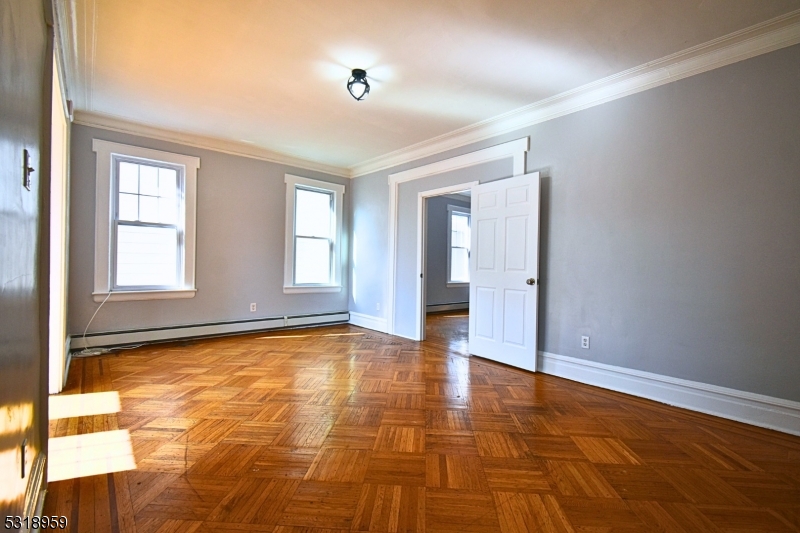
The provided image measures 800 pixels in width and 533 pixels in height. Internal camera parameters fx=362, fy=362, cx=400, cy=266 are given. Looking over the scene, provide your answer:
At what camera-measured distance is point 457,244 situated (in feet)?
25.0

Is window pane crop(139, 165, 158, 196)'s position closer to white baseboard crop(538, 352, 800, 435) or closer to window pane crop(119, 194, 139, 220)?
window pane crop(119, 194, 139, 220)

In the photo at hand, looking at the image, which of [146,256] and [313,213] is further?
[313,213]

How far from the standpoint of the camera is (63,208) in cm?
290

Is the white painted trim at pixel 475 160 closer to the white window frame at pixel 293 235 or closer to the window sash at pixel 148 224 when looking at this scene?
the white window frame at pixel 293 235

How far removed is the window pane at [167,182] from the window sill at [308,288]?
5.89 feet

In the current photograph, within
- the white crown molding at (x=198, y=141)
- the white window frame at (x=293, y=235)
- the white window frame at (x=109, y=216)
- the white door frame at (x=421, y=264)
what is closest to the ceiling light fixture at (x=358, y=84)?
the white door frame at (x=421, y=264)

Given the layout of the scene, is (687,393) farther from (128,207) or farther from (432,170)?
(128,207)

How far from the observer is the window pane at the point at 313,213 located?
17.4ft

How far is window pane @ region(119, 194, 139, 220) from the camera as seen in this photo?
12.9ft

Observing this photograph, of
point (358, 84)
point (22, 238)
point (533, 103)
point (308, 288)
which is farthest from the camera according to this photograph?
point (308, 288)

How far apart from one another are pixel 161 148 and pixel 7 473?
412cm

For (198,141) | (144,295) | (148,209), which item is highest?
(198,141)

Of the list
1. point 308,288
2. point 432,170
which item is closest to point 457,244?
point 432,170

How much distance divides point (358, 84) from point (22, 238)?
8.03 feet
